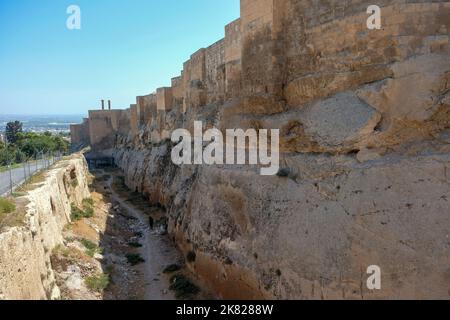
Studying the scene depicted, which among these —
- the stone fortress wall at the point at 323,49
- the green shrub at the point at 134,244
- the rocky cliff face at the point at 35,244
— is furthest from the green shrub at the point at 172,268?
the stone fortress wall at the point at 323,49

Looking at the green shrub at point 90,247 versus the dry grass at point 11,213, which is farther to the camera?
the green shrub at point 90,247

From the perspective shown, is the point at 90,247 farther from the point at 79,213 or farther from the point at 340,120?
the point at 340,120

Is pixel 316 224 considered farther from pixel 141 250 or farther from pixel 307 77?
pixel 141 250

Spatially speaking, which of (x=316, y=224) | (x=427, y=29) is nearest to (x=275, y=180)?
(x=316, y=224)

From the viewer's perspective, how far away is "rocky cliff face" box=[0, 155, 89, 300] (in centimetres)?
605

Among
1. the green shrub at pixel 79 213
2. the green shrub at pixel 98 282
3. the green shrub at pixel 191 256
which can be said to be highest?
the green shrub at pixel 79 213

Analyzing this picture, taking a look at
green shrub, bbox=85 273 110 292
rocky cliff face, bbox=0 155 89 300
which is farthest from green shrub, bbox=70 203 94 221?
green shrub, bbox=85 273 110 292

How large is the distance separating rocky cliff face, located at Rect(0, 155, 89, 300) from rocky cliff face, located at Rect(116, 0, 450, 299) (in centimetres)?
351

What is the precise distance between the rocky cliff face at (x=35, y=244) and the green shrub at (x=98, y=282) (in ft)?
3.05

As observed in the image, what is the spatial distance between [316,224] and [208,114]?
280 inches

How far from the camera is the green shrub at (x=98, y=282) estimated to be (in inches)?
344

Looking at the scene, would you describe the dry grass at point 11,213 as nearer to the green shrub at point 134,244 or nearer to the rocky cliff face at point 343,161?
the rocky cliff face at point 343,161

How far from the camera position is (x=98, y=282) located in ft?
29.2

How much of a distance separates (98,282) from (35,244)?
6.73 ft
